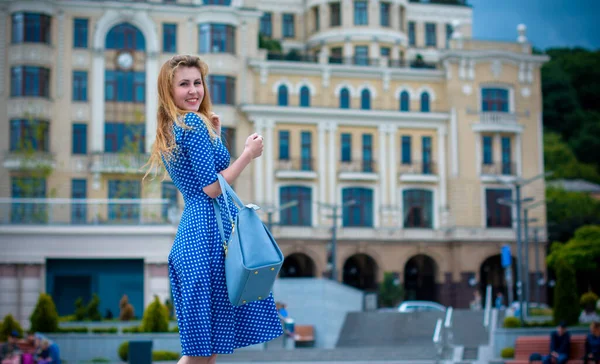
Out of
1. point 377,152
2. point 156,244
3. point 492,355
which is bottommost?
point 492,355

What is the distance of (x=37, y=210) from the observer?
34188 millimetres

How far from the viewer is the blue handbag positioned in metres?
4.45

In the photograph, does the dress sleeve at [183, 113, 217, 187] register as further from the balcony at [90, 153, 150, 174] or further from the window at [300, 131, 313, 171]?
the window at [300, 131, 313, 171]

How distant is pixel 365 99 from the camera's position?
54531 millimetres

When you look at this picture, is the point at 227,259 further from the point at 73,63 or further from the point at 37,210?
the point at 73,63

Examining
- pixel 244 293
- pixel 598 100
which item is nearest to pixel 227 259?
pixel 244 293

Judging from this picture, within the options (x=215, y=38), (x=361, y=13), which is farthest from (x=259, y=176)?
(x=361, y=13)

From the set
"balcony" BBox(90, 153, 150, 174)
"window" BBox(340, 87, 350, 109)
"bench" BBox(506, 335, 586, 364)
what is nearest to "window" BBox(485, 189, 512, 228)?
"window" BBox(340, 87, 350, 109)

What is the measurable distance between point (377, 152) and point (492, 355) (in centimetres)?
3023

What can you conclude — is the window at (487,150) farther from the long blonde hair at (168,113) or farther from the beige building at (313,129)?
the long blonde hair at (168,113)

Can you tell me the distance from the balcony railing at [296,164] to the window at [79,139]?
10458mm

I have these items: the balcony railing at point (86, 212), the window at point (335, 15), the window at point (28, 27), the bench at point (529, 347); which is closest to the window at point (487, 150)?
the window at point (335, 15)

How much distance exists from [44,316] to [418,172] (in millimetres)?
32195

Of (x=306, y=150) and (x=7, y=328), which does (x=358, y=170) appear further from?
(x=7, y=328)
